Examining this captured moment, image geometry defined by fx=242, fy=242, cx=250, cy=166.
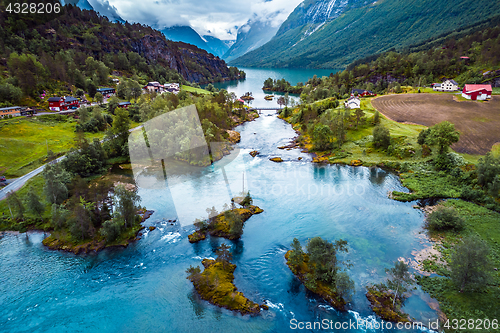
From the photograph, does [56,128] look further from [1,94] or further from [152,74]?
[152,74]

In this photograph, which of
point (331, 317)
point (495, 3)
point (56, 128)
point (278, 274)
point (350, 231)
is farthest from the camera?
point (495, 3)

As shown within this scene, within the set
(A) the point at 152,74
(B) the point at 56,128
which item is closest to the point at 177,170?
(B) the point at 56,128

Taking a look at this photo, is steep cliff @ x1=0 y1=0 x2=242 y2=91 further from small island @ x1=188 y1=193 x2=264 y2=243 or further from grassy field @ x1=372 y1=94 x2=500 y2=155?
grassy field @ x1=372 y1=94 x2=500 y2=155

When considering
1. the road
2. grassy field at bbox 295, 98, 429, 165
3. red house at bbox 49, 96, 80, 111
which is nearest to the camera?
the road

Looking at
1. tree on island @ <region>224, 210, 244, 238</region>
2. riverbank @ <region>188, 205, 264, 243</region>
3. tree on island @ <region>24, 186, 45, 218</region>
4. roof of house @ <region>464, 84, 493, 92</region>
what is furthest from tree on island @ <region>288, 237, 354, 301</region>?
roof of house @ <region>464, 84, 493, 92</region>

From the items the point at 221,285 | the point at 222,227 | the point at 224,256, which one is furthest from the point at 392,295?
the point at 222,227

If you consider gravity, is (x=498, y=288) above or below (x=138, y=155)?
below
